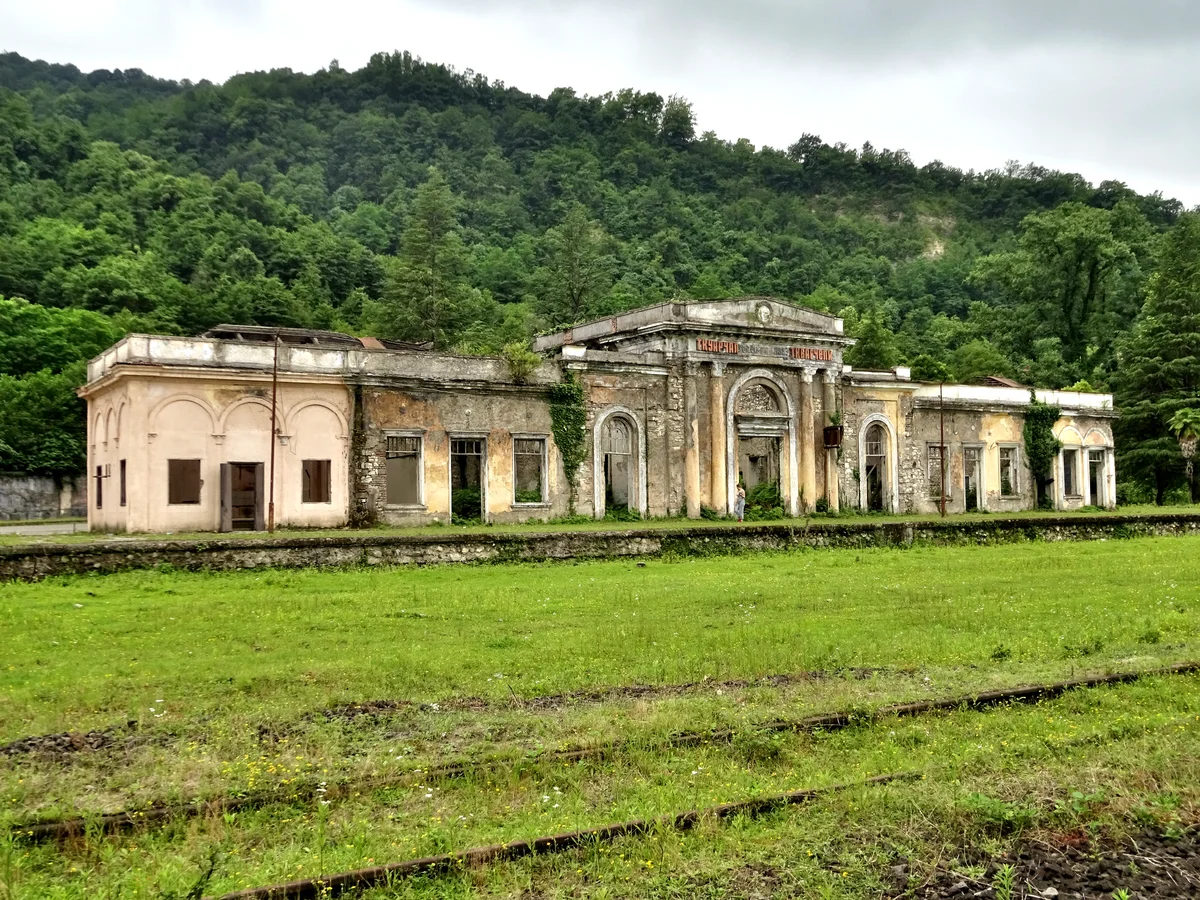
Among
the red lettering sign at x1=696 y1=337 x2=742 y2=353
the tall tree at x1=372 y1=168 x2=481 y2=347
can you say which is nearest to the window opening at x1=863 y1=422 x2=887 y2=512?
the red lettering sign at x1=696 y1=337 x2=742 y2=353

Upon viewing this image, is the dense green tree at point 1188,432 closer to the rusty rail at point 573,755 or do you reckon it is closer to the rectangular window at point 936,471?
the rectangular window at point 936,471

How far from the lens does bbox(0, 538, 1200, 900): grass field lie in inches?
230

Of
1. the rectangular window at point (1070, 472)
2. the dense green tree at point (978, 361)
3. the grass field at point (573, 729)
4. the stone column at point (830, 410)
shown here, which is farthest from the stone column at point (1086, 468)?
the grass field at point (573, 729)

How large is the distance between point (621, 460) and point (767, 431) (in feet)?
16.5

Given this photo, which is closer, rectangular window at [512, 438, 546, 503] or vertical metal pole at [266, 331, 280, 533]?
vertical metal pole at [266, 331, 280, 533]

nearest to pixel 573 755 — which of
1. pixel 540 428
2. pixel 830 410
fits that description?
pixel 540 428

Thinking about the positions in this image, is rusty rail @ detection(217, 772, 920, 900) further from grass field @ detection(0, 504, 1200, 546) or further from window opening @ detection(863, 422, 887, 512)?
window opening @ detection(863, 422, 887, 512)

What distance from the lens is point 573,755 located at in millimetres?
7469

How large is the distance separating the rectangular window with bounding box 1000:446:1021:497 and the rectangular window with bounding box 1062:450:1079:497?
308 cm

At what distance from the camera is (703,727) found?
8141 mm

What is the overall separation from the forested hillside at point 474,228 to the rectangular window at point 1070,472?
864 cm

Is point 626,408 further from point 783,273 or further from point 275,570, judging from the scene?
point 783,273

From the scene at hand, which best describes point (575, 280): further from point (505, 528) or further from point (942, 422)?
point (505, 528)

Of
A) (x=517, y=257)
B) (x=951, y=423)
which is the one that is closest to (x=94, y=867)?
(x=951, y=423)
